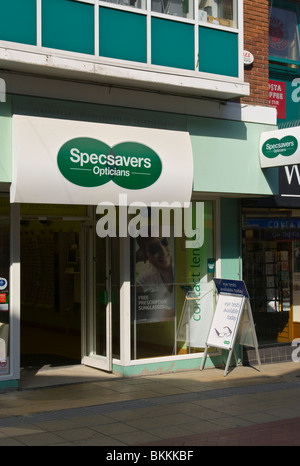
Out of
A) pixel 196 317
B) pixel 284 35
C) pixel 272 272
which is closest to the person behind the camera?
pixel 196 317

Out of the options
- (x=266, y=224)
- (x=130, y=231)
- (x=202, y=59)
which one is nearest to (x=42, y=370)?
(x=130, y=231)

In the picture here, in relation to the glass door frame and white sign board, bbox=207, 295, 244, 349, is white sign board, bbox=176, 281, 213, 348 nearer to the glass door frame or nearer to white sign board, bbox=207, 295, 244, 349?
white sign board, bbox=207, 295, 244, 349

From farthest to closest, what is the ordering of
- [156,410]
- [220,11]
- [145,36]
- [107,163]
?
[220,11] < [145,36] < [107,163] < [156,410]

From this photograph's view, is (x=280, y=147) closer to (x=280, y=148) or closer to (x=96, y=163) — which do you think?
(x=280, y=148)

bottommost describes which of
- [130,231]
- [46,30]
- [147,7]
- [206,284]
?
[206,284]

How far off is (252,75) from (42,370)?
20.6 feet

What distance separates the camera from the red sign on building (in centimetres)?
1295

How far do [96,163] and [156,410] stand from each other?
3536 millimetres

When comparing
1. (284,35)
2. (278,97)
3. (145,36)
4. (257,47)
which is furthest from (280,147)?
(284,35)

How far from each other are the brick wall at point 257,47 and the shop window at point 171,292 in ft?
7.17

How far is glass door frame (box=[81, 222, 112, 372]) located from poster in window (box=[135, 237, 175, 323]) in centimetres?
48

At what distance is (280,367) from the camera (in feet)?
38.9

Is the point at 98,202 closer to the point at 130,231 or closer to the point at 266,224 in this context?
the point at 130,231

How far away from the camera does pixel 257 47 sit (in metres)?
12.1
